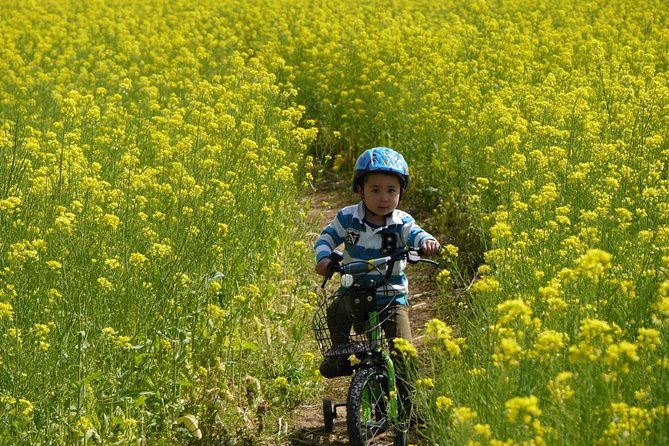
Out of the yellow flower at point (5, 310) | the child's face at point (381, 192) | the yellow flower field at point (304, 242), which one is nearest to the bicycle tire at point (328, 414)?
the yellow flower field at point (304, 242)

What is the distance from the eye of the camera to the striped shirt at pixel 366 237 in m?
5.67

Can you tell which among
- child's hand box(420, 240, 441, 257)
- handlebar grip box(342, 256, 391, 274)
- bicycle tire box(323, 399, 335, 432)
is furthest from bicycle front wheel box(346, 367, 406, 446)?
child's hand box(420, 240, 441, 257)

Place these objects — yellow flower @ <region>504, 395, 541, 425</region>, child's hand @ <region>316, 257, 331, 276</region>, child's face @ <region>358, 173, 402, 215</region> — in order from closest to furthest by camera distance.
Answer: yellow flower @ <region>504, 395, 541, 425</region>, child's hand @ <region>316, 257, 331, 276</region>, child's face @ <region>358, 173, 402, 215</region>

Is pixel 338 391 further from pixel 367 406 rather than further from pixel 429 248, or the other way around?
pixel 429 248

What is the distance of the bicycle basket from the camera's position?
5.45 metres

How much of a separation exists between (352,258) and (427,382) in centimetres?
147

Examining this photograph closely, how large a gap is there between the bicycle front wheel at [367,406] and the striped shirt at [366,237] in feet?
1.34

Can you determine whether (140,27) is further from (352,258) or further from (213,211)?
(352,258)

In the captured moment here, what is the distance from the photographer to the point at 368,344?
5.45m

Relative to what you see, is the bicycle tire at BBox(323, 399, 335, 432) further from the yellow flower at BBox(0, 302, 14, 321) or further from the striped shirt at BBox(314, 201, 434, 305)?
the yellow flower at BBox(0, 302, 14, 321)

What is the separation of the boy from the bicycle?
0.05m

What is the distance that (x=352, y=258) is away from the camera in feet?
19.0

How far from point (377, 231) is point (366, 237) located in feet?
0.21

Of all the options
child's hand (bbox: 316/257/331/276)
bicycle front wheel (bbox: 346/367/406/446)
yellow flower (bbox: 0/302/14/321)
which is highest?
child's hand (bbox: 316/257/331/276)
